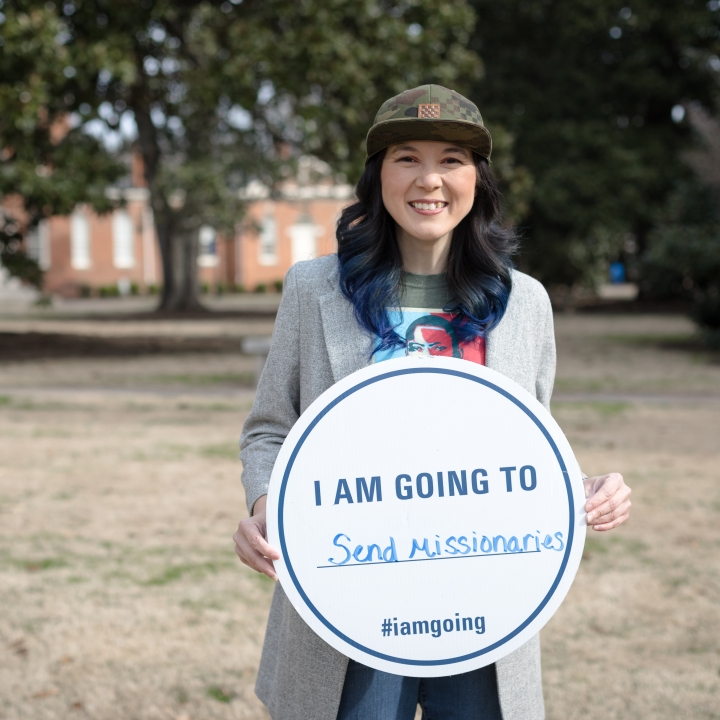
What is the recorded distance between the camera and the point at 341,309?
6.40ft

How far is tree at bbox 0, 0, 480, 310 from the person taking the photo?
14.7m

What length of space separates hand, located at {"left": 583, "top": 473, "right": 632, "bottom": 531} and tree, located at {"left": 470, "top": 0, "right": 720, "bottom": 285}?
2416cm

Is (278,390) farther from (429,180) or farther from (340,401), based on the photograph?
(429,180)

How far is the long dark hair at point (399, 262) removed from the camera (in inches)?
75.7

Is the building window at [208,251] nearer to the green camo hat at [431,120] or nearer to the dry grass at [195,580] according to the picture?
the dry grass at [195,580]

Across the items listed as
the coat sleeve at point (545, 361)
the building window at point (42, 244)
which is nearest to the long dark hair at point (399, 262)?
the coat sleeve at point (545, 361)

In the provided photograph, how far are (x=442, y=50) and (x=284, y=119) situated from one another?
12.2ft

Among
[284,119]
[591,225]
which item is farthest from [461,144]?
[591,225]

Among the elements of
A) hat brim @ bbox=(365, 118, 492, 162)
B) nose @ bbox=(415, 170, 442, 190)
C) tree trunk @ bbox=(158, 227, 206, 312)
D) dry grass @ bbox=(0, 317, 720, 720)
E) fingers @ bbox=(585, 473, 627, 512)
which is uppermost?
hat brim @ bbox=(365, 118, 492, 162)

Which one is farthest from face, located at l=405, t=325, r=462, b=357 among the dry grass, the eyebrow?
the dry grass

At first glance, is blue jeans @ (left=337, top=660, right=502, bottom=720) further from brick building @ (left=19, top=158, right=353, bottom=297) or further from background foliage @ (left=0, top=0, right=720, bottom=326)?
brick building @ (left=19, top=158, right=353, bottom=297)

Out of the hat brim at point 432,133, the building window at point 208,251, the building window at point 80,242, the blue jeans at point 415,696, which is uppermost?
the hat brim at point 432,133

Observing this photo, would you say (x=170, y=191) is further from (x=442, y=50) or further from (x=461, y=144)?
(x=461, y=144)

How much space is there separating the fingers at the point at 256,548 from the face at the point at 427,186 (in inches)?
26.4
